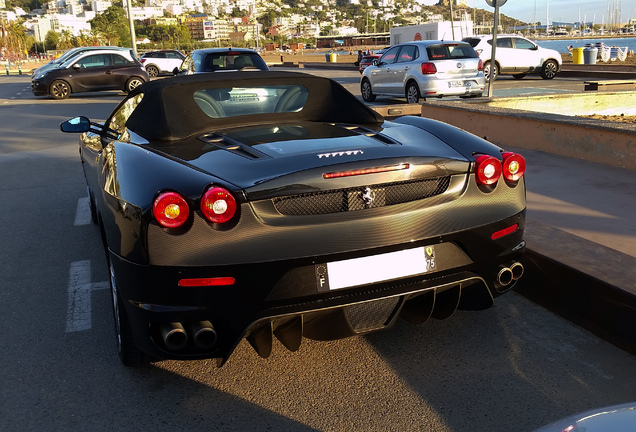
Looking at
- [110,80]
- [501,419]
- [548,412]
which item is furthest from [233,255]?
[110,80]

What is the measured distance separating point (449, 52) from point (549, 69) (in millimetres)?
9478

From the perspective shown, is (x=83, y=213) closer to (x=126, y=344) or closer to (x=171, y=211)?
(x=126, y=344)

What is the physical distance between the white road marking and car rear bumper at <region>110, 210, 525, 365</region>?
1.04m

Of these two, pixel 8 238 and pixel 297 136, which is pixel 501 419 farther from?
pixel 8 238

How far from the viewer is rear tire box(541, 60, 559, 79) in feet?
77.1

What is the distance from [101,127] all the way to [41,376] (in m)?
1.99

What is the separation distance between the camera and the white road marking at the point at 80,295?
3.97 metres

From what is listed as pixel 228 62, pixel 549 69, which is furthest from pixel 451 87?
pixel 549 69

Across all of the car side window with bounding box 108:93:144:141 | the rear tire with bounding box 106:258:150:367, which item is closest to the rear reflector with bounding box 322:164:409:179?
the rear tire with bounding box 106:258:150:367

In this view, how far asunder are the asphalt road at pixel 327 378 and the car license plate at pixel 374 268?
0.56 metres

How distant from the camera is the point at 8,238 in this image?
589 cm

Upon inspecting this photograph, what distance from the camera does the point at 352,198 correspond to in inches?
113

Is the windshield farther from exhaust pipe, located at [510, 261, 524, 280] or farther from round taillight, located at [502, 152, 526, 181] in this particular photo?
exhaust pipe, located at [510, 261, 524, 280]

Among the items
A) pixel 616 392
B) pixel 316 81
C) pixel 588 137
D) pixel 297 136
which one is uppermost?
pixel 316 81
